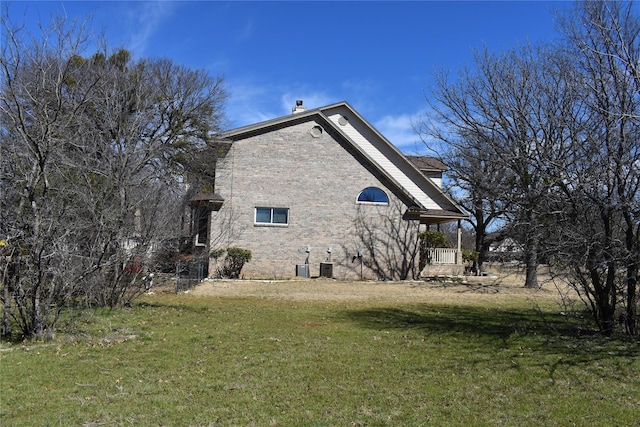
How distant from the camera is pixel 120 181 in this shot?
11.1m

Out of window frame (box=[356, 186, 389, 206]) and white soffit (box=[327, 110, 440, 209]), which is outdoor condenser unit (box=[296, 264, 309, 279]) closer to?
window frame (box=[356, 186, 389, 206])

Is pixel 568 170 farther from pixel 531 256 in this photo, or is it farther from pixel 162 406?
pixel 162 406

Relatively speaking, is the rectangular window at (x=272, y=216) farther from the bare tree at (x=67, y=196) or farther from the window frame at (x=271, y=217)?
the bare tree at (x=67, y=196)

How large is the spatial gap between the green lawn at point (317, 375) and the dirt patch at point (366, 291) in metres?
5.32

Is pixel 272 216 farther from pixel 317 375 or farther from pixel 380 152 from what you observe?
pixel 317 375

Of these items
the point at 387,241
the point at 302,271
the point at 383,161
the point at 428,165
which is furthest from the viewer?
the point at 428,165

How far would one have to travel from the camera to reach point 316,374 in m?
6.45

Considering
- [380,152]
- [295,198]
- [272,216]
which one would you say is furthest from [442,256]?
[272,216]

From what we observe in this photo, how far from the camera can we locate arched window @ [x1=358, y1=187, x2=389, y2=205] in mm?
22750

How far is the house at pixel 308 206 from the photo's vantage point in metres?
22.0

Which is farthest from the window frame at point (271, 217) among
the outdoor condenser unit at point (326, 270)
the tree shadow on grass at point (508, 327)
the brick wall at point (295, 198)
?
the tree shadow on grass at point (508, 327)

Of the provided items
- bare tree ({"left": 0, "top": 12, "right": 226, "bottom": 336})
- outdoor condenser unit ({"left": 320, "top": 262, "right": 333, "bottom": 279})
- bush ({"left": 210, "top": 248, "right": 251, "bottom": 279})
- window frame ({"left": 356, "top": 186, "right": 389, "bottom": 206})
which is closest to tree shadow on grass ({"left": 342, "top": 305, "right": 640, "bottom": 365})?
bare tree ({"left": 0, "top": 12, "right": 226, "bottom": 336})

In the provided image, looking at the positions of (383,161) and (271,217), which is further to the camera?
(383,161)

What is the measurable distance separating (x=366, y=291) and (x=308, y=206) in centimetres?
580
